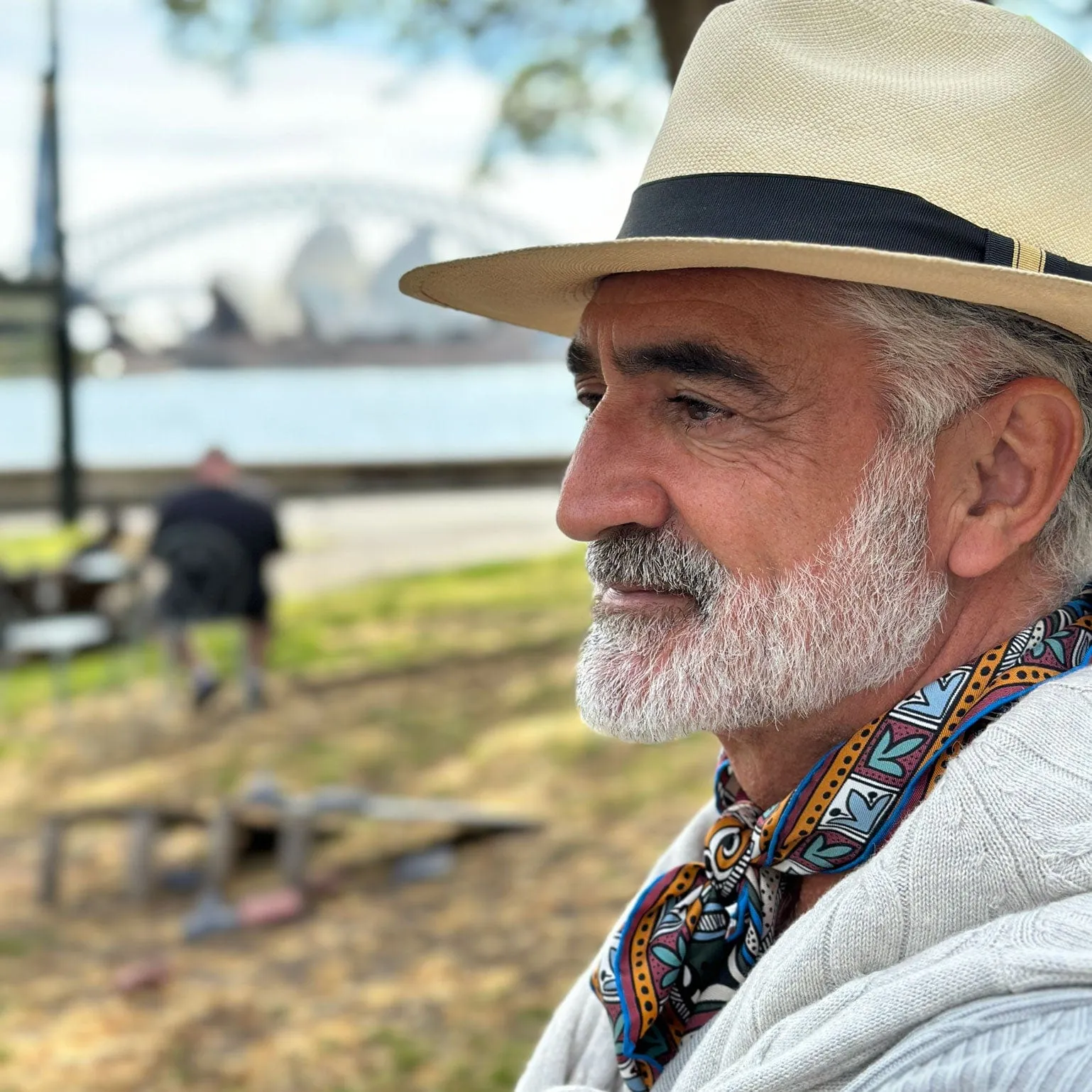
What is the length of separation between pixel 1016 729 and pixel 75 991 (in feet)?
16.4

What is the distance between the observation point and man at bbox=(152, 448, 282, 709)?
937 cm

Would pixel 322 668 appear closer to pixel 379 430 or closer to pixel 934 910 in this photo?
pixel 934 910

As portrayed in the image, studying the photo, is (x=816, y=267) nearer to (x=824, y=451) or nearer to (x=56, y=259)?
(x=824, y=451)

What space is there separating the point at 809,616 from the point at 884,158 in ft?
1.65

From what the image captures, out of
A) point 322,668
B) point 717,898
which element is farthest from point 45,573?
point 717,898

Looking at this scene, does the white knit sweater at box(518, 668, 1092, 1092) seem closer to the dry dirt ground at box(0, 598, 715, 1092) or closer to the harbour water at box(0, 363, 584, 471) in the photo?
the dry dirt ground at box(0, 598, 715, 1092)

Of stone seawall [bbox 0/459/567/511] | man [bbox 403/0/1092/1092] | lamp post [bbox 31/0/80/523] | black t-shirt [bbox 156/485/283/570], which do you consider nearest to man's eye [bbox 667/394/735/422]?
man [bbox 403/0/1092/1092]

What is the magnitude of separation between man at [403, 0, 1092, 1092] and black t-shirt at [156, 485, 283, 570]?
8.09 m

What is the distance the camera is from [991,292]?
4.35ft

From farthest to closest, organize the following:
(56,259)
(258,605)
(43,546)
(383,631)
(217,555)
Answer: (56,259) → (43,546) → (383,631) → (258,605) → (217,555)

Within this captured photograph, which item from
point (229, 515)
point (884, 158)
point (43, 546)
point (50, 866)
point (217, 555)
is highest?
point (884, 158)

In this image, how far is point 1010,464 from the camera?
1.45 m

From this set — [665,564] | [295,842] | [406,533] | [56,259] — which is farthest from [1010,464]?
[406,533]

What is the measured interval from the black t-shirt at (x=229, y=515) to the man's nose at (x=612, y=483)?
26.7 ft
